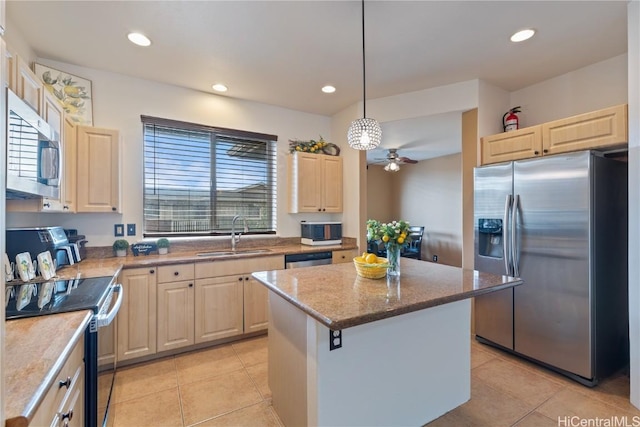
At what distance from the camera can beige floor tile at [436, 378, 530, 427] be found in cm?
192

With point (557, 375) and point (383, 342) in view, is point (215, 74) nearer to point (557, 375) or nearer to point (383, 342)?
point (383, 342)

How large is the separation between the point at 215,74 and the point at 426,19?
200cm

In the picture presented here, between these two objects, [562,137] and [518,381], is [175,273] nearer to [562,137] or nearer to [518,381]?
[518,381]

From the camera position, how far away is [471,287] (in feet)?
5.41

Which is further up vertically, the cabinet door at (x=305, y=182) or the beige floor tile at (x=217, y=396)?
→ the cabinet door at (x=305, y=182)

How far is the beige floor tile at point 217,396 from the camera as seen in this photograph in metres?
2.02

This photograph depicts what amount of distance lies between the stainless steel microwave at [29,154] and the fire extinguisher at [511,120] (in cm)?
382

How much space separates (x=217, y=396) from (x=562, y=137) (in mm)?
3428

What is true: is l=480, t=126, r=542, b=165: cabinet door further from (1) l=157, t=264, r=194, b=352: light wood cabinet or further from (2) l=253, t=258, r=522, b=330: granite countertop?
(1) l=157, t=264, r=194, b=352: light wood cabinet

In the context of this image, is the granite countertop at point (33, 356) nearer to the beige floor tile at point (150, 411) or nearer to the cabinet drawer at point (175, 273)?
the beige floor tile at point (150, 411)

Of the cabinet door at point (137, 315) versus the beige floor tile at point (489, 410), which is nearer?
the beige floor tile at point (489, 410)

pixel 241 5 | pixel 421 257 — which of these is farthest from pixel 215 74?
pixel 421 257

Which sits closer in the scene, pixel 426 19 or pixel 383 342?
pixel 383 342

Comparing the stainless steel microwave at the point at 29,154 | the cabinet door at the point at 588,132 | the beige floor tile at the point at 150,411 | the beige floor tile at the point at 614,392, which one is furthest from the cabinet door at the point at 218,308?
the cabinet door at the point at 588,132
